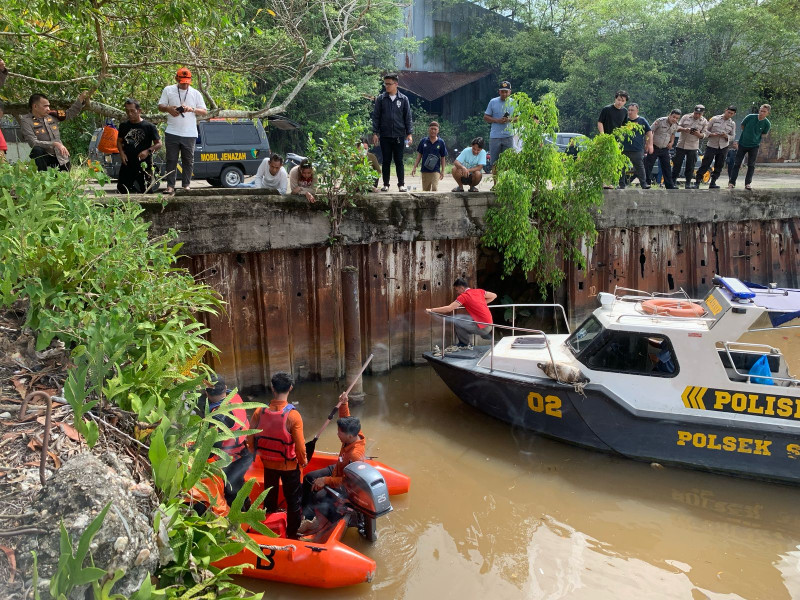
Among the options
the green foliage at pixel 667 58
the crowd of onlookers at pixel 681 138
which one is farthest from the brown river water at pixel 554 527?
the green foliage at pixel 667 58

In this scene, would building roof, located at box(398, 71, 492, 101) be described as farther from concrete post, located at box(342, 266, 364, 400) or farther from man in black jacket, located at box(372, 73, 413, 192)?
concrete post, located at box(342, 266, 364, 400)

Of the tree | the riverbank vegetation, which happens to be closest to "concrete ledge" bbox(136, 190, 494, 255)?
the tree

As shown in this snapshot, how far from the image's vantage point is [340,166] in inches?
324

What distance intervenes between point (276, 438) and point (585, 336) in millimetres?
3895

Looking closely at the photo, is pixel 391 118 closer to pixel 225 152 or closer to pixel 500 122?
pixel 500 122

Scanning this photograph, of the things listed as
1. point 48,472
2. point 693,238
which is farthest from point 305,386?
point 693,238

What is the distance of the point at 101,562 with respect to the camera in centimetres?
261

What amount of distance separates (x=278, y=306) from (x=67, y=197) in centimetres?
348

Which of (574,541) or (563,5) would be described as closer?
(574,541)

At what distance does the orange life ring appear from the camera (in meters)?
7.22

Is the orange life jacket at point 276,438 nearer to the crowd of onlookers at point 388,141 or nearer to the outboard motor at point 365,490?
the outboard motor at point 365,490

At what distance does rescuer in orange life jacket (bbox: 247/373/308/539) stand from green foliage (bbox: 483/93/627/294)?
17.2 ft

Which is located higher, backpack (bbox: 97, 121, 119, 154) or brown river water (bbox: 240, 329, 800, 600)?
backpack (bbox: 97, 121, 119, 154)

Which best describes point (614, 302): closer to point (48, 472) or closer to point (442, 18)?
point (48, 472)
